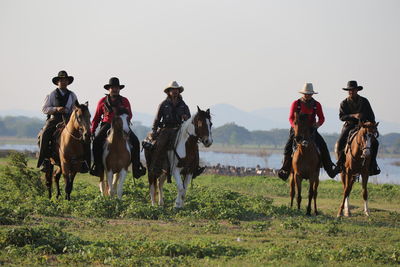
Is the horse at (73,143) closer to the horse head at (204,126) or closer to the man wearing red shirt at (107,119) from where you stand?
the man wearing red shirt at (107,119)

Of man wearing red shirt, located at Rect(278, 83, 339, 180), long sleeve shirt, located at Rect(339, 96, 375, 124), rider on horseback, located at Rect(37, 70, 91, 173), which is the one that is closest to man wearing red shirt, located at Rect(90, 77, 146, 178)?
rider on horseback, located at Rect(37, 70, 91, 173)

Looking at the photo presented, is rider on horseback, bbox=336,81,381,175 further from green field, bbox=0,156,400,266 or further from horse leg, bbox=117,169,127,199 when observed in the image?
horse leg, bbox=117,169,127,199

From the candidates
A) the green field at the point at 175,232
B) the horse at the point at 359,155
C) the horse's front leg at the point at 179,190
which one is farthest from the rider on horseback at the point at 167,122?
the horse at the point at 359,155

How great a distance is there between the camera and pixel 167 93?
16656mm

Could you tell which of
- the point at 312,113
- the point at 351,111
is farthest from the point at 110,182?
the point at 351,111

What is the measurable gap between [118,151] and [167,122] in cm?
151

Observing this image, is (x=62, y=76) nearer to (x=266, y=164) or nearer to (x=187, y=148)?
(x=187, y=148)

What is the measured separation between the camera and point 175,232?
41.0ft

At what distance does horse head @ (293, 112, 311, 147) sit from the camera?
15820 millimetres

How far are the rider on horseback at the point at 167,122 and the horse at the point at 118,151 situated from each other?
2.42 feet

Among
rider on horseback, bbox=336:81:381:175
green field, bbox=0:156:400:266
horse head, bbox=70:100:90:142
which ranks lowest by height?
green field, bbox=0:156:400:266

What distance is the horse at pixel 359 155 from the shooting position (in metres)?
15.8

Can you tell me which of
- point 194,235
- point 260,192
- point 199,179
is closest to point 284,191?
point 260,192

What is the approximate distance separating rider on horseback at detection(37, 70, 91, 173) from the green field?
147cm
